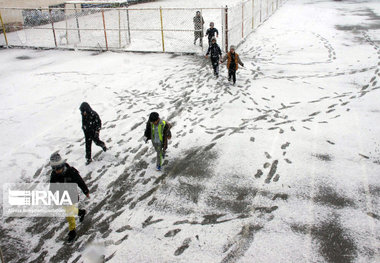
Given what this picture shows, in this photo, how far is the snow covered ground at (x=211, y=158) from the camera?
15.6 feet

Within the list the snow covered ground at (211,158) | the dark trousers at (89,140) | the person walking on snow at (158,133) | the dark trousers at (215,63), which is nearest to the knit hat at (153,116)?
the person walking on snow at (158,133)

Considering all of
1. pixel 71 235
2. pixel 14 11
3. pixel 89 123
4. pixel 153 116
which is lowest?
pixel 71 235

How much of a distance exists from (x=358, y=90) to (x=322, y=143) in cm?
378

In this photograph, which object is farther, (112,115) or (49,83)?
(49,83)

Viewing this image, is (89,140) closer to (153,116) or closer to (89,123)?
(89,123)

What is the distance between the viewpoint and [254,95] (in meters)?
9.95

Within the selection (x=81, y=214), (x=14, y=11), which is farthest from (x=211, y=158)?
(x=14, y=11)

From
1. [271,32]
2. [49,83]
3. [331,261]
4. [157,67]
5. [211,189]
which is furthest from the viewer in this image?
[271,32]

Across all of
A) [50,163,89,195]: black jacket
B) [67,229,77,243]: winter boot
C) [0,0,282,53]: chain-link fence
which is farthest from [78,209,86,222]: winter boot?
[0,0,282,53]: chain-link fence

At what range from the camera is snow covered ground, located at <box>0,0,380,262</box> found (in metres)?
4.75

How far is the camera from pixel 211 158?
689 centimetres

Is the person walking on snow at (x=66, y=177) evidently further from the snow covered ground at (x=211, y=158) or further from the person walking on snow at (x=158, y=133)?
the person walking on snow at (x=158, y=133)

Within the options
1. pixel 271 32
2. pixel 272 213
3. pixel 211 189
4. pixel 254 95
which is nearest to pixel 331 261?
pixel 272 213

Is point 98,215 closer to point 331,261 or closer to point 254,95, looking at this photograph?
point 331,261
